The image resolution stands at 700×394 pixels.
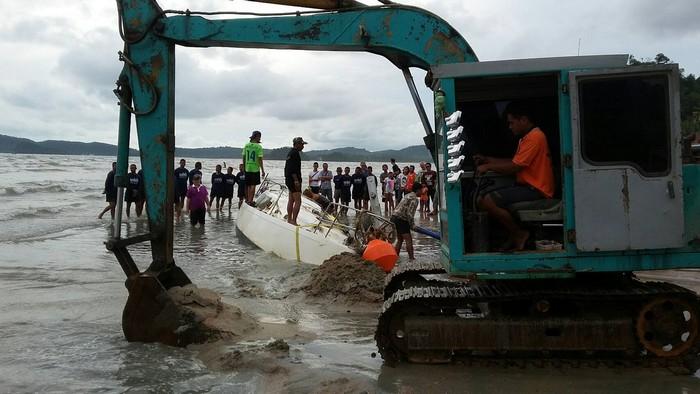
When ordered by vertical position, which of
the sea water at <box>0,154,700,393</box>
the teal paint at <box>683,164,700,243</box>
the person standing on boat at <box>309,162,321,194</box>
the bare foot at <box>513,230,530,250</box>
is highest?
the person standing on boat at <box>309,162,321,194</box>

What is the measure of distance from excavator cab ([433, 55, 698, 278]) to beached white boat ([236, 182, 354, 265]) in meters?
4.80

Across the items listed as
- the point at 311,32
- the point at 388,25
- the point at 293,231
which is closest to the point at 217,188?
the point at 293,231

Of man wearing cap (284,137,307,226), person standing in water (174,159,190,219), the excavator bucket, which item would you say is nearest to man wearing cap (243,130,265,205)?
person standing in water (174,159,190,219)

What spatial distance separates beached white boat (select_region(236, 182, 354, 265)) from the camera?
10305 mm

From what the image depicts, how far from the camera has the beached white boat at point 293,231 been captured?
10305 millimetres

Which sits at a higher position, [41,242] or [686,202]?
[686,202]

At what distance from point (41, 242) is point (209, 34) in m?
10.1

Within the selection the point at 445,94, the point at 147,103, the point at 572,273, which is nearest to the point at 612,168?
the point at 572,273

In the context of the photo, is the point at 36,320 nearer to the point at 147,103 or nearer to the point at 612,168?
the point at 147,103

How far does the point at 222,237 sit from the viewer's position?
49.4 ft

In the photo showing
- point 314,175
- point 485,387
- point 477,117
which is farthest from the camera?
point 314,175

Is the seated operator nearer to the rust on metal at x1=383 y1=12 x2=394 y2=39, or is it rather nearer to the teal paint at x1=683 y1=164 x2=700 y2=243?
the teal paint at x1=683 y1=164 x2=700 y2=243

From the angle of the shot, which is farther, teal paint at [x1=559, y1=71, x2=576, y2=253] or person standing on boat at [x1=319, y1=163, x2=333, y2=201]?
person standing on boat at [x1=319, y1=163, x2=333, y2=201]

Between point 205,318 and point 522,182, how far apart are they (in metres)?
3.29
